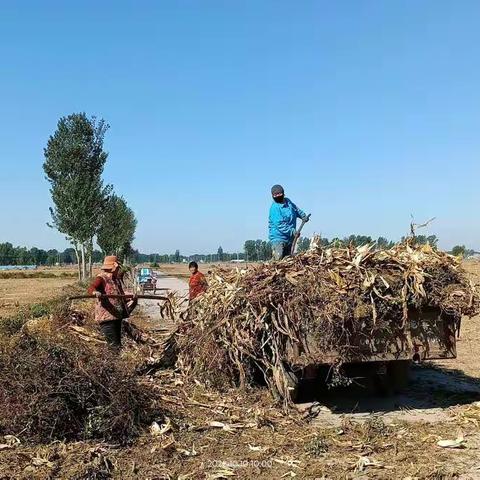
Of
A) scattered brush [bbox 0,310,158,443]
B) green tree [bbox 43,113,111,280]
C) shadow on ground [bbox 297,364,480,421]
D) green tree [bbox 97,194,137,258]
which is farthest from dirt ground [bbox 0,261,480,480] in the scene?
green tree [bbox 97,194,137,258]

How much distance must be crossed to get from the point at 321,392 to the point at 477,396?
6.22 ft

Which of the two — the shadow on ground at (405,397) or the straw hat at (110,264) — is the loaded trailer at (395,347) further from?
the straw hat at (110,264)

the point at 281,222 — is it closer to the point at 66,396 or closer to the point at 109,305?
the point at 109,305

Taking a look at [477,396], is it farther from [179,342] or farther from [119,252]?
[119,252]

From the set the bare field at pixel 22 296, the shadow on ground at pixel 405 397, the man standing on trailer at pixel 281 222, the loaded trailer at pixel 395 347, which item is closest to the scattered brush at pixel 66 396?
the loaded trailer at pixel 395 347

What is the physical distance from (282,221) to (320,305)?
2.71 meters

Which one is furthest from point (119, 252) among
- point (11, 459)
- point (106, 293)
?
point (11, 459)

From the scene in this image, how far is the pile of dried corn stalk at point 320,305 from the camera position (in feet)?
20.4

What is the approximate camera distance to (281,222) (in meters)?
8.79

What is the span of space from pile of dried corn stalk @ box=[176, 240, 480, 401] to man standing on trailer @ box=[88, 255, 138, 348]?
1337 millimetres

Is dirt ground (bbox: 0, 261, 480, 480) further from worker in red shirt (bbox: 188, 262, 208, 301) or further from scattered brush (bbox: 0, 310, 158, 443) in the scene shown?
worker in red shirt (bbox: 188, 262, 208, 301)

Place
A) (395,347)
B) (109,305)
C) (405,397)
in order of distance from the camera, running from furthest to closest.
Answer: (109,305)
(405,397)
(395,347)

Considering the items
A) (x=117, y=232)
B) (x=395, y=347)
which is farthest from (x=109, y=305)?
(x=117, y=232)

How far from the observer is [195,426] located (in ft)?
20.0
